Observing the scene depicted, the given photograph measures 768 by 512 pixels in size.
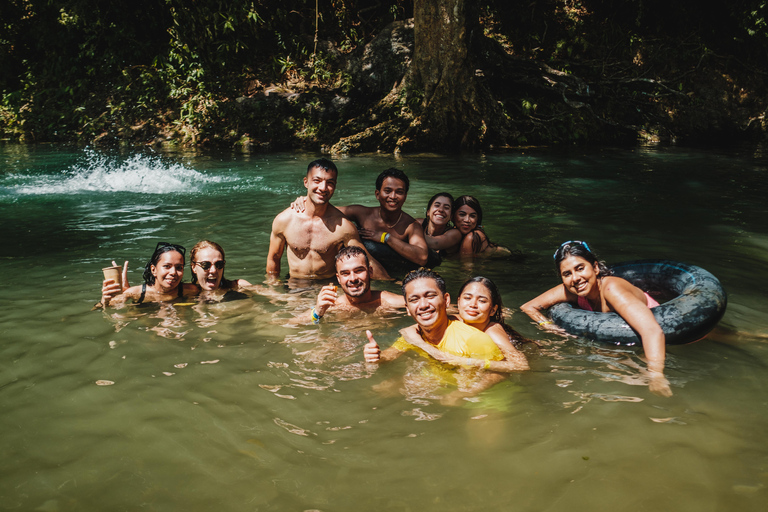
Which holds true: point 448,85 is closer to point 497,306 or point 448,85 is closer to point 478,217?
point 478,217

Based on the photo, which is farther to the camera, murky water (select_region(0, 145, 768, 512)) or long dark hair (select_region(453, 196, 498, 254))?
long dark hair (select_region(453, 196, 498, 254))

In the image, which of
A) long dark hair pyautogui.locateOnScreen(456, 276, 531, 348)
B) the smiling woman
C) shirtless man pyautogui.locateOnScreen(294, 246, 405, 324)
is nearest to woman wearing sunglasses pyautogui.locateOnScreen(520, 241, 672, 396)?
long dark hair pyautogui.locateOnScreen(456, 276, 531, 348)

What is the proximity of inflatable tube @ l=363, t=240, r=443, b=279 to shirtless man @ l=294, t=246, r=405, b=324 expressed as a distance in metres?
1.02

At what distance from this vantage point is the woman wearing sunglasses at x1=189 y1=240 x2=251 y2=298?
5484 mm

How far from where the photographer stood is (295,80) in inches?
764

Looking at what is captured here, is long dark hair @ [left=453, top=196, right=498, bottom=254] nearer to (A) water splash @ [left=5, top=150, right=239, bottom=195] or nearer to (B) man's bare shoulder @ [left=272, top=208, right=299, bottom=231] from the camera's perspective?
(B) man's bare shoulder @ [left=272, top=208, right=299, bottom=231]

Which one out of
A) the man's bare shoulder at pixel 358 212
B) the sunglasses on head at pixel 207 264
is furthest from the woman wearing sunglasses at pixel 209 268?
the man's bare shoulder at pixel 358 212

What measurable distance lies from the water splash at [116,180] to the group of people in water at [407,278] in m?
6.08

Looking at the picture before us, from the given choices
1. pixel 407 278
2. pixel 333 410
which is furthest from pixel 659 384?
pixel 333 410

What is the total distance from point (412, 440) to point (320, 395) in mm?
775

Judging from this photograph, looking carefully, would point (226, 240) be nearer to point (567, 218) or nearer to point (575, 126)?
point (567, 218)

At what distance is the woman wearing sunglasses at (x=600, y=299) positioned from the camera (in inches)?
161

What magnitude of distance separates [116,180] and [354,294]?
930 cm

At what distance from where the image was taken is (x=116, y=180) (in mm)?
12406
